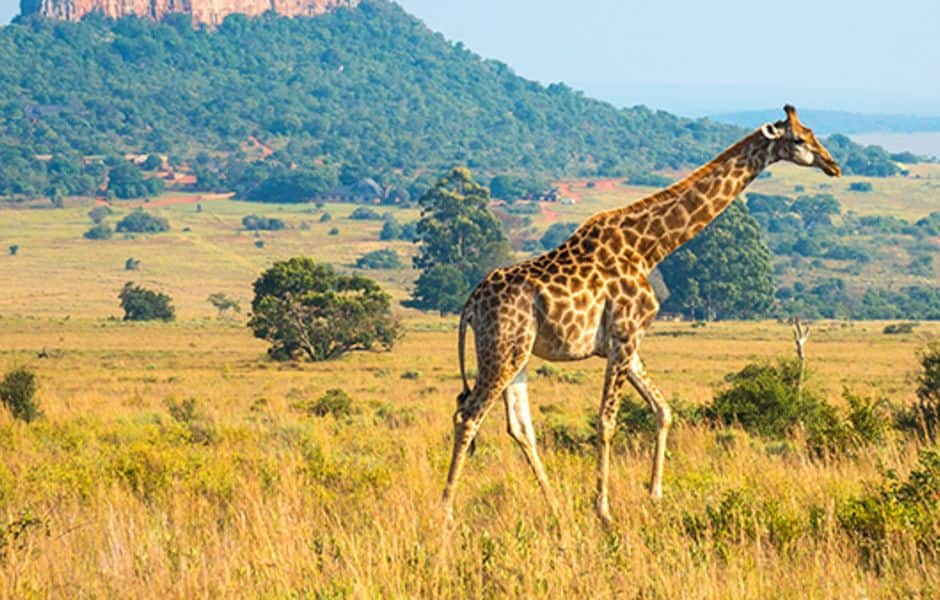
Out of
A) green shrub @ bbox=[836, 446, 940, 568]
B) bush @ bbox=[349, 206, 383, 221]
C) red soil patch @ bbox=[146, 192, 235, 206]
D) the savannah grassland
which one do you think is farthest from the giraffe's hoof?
red soil patch @ bbox=[146, 192, 235, 206]

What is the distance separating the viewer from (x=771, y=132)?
834cm

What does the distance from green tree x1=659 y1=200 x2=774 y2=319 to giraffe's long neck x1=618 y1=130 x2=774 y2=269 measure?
277 feet

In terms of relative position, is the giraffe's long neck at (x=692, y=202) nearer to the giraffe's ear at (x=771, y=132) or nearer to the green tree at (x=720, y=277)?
the giraffe's ear at (x=771, y=132)

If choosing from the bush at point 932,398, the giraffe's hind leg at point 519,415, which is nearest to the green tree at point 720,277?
the bush at point 932,398

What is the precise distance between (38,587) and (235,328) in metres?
61.6

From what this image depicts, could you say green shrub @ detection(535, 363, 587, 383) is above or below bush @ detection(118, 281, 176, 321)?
above

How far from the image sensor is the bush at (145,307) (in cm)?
7275

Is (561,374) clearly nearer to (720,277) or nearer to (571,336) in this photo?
(571,336)

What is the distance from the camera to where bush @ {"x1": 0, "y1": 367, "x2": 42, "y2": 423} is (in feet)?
60.2

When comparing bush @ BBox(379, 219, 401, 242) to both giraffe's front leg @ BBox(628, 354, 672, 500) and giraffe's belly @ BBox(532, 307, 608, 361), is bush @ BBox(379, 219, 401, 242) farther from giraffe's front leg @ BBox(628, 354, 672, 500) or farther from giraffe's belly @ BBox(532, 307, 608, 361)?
giraffe's belly @ BBox(532, 307, 608, 361)

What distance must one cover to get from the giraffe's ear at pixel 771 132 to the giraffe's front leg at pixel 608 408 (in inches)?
70.0

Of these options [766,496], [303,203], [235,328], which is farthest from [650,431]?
[303,203]

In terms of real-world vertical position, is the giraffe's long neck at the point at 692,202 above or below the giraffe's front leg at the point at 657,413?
above

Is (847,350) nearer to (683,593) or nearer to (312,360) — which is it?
(312,360)
